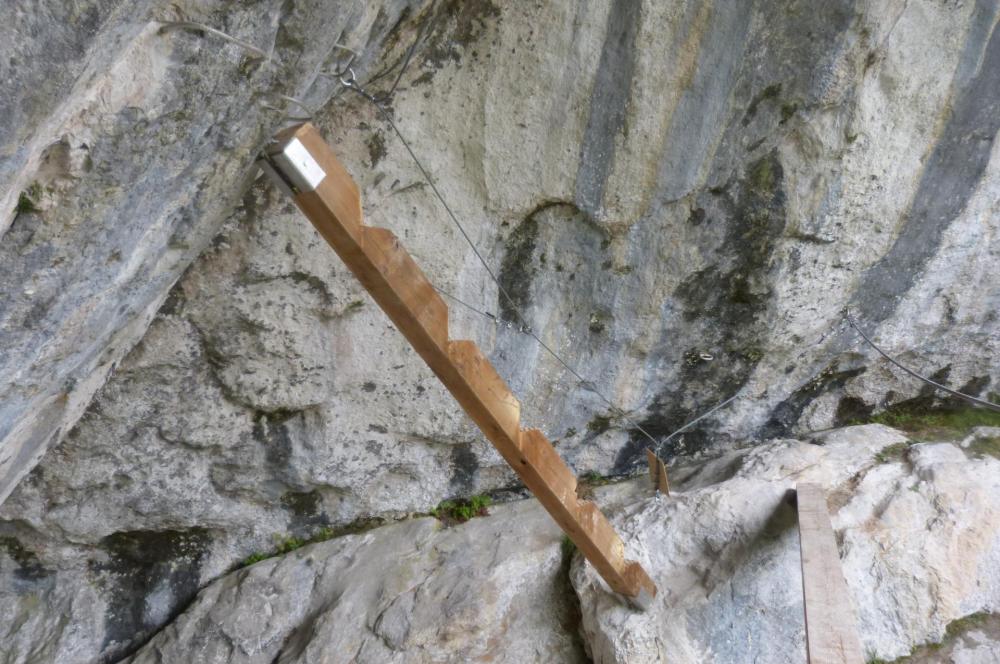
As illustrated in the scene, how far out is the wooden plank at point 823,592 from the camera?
3.04 meters

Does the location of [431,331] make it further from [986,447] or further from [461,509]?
[986,447]

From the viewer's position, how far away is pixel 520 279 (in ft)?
13.7

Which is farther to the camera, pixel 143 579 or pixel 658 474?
pixel 143 579

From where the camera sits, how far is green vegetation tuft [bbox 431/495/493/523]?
15.6 ft

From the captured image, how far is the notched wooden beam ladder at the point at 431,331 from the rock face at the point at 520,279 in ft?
1.96

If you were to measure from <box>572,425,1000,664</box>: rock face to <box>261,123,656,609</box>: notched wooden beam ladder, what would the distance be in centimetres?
23

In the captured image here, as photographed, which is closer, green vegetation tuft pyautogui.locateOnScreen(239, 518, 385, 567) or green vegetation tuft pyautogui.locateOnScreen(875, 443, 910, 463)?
green vegetation tuft pyautogui.locateOnScreen(875, 443, 910, 463)

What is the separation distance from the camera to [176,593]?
15.0ft

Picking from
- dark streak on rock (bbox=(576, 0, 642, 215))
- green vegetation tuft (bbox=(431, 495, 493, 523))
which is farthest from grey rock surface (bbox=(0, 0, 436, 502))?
green vegetation tuft (bbox=(431, 495, 493, 523))

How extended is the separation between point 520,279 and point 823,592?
2350mm

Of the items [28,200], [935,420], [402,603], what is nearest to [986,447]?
[935,420]

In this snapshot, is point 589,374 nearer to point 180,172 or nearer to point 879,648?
point 879,648

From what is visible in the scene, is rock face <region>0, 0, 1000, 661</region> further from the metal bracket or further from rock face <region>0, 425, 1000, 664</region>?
the metal bracket

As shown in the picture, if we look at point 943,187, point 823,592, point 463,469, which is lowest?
point 823,592
